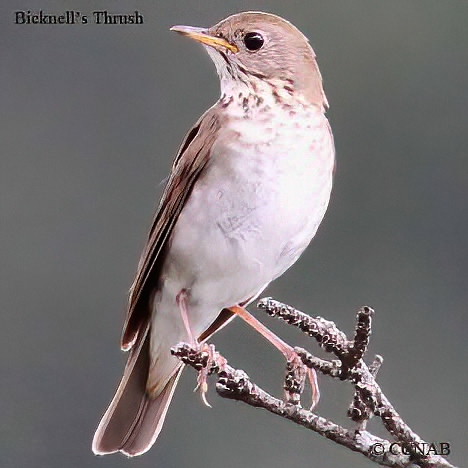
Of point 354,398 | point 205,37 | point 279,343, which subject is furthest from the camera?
point 279,343

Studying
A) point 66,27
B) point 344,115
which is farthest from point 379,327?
point 66,27

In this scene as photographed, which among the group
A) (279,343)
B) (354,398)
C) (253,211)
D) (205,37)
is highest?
(205,37)

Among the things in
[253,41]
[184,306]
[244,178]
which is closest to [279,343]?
[184,306]

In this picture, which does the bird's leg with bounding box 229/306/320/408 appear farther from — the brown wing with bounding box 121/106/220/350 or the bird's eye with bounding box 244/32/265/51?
the bird's eye with bounding box 244/32/265/51

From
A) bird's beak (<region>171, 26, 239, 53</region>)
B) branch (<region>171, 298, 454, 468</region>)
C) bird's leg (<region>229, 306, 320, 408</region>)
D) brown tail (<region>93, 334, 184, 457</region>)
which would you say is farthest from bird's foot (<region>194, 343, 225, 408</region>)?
bird's beak (<region>171, 26, 239, 53</region>)

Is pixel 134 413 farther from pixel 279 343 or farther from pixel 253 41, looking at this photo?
pixel 253 41

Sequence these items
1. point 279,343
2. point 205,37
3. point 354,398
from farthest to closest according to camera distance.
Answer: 1. point 279,343
2. point 205,37
3. point 354,398
